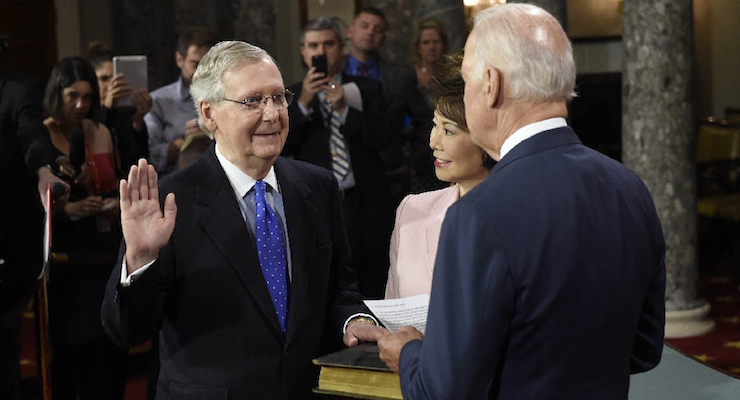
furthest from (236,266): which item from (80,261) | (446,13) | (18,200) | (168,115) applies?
(446,13)

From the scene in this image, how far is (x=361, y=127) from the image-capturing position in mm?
4707

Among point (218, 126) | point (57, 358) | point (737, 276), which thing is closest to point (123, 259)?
point (218, 126)

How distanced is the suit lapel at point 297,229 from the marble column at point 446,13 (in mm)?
3937

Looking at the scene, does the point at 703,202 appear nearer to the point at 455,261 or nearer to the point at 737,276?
the point at 737,276

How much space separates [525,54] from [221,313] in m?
1.03

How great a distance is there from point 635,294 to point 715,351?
4.46 m

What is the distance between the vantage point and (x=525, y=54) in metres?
1.64

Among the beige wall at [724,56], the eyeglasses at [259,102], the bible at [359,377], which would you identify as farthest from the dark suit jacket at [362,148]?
the beige wall at [724,56]

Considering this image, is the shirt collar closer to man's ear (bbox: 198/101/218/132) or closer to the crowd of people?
the crowd of people

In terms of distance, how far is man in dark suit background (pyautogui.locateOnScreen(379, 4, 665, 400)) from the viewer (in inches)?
62.8

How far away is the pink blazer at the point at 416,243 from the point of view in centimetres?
261

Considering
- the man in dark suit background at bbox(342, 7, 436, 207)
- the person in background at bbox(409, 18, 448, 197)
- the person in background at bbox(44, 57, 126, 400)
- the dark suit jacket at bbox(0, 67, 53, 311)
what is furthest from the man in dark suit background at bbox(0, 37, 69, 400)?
the person in background at bbox(409, 18, 448, 197)

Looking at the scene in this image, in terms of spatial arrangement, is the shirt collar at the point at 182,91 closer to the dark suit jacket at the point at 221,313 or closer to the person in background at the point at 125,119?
the person in background at the point at 125,119

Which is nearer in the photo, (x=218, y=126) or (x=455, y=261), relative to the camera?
(x=455, y=261)
